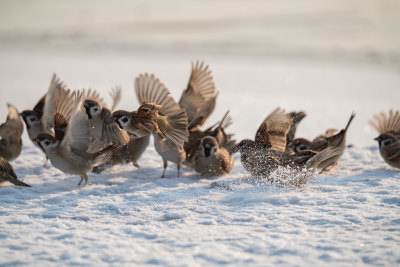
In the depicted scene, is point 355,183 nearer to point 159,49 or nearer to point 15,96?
point 15,96

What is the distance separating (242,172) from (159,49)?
12774 millimetres

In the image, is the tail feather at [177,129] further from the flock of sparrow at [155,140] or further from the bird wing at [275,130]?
the bird wing at [275,130]

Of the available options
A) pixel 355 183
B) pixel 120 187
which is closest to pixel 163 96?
pixel 120 187

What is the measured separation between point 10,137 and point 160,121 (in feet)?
6.52

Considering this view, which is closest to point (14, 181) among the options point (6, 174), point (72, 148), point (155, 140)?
point (6, 174)

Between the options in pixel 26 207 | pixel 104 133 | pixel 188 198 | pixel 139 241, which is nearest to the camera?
pixel 139 241

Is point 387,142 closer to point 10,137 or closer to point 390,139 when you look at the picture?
point 390,139

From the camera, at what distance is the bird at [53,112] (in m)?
5.66

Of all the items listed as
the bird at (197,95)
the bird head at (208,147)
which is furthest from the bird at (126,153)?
the bird at (197,95)

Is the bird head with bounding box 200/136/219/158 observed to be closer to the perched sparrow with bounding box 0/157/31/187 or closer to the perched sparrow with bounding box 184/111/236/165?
the perched sparrow with bounding box 184/111/236/165

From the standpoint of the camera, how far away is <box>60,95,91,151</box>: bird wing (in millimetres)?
4852

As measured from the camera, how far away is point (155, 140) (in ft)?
17.6

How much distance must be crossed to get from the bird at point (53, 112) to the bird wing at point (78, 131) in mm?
301

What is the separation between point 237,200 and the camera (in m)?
4.44
